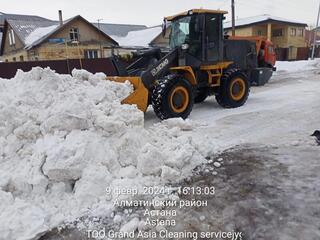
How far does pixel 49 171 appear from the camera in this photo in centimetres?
401

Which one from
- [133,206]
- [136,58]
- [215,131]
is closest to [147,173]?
[133,206]

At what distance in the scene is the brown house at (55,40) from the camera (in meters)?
29.2

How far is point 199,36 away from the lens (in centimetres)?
812

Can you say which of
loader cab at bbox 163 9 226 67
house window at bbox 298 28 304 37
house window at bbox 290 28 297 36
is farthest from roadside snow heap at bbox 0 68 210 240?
house window at bbox 298 28 304 37

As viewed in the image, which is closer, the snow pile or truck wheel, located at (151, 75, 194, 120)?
truck wheel, located at (151, 75, 194, 120)

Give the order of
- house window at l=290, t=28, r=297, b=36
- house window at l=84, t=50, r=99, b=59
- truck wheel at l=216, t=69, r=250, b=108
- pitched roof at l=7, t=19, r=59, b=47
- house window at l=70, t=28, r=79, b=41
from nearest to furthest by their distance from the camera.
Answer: truck wheel at l=216, t=69, r=250, b=108, pitched roof at l=7, t=19, r=59, b=47, house window at l=70, t=28, r=79, b=41, house window at l=84, t=50, r=99, b=59, house window at l=290, t=28, r=297, b=36

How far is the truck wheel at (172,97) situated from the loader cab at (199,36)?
882 mm

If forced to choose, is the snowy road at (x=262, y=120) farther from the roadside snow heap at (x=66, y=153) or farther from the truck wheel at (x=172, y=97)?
the roadside snow heap at (x=66, y=153)

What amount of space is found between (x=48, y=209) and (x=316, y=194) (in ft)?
9.90

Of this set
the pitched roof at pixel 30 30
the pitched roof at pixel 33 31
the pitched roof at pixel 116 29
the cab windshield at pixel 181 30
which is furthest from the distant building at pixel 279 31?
the cab windshield at pixel 181 30

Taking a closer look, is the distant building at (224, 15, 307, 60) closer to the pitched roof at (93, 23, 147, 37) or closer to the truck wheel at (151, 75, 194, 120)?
the pitched roof at (93, 23, 147, 37)

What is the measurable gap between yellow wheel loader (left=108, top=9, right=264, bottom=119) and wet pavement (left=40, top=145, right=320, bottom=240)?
2353mm

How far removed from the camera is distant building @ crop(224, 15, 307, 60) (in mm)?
37125

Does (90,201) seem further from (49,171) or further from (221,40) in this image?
(221,40)
